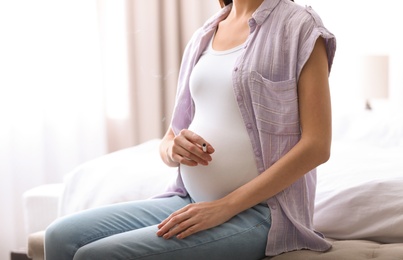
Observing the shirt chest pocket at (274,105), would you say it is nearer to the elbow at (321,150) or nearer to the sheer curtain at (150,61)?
the elbow at (321,150)

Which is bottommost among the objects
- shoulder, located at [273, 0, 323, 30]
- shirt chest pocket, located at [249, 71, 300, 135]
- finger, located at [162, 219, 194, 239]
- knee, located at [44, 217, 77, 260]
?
knee, located at [44, 217, 77, 260]

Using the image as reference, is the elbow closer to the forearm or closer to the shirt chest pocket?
the shirt chest pocket

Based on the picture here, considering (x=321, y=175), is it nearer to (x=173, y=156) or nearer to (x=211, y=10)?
(x=173, y=156)

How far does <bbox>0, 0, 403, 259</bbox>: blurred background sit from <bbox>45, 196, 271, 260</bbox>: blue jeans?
5.36ft

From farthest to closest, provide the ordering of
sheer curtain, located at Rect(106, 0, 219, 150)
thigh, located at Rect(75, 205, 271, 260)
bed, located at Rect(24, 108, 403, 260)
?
sheer curtain, located at Rect(106, 0, 219, 150) → bed, located at Rect(24, 108, 403, 260) → thigh, located at Rect(75, 205, 271, 260)

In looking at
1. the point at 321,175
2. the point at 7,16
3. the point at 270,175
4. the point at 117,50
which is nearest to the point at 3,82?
the point at 7,16

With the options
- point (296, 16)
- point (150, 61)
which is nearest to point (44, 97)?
point (150, 61)

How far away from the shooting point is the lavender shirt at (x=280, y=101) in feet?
5.12

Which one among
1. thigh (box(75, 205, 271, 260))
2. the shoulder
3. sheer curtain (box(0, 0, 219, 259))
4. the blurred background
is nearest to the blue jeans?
thigh (box(75, 205, 271, 260))

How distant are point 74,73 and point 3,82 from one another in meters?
0.36

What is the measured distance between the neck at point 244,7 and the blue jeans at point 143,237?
454mm

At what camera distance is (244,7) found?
1764mm

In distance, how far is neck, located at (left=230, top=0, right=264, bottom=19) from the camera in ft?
5.70

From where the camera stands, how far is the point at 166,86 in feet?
12.7
